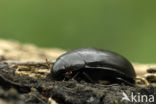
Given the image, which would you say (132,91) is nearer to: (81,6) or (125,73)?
(125,73)

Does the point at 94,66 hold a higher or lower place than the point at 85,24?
lower

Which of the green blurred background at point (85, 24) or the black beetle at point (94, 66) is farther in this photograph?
the green blurred background at point (85, 24)

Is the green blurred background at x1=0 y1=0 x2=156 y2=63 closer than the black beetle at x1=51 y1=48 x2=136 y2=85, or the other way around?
the black beetle at x1=51 y1=48 x2=136 y2=85

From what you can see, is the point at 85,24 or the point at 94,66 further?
the point at 85,24

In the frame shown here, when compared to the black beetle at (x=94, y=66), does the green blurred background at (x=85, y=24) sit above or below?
above
